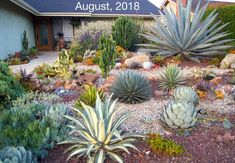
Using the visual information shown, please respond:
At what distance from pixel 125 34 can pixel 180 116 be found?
33.8 ft

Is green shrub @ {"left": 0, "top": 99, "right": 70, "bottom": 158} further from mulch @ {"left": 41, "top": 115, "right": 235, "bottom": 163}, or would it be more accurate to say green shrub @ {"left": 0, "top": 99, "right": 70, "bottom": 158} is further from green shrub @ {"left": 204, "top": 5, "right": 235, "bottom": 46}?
green shrub @ {"left": 204, "top": 5, "right": 235, "bottom": 46}

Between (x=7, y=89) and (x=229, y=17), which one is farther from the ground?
(x=229, y=17)

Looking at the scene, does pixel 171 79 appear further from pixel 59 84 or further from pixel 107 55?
pixel 59 84

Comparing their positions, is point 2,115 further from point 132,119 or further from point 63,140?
point 132,119

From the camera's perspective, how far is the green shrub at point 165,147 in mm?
3955

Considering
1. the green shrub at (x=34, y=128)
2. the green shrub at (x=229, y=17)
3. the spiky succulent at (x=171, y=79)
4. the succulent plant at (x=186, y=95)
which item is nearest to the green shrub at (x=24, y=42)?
the green shrub at (x=229, y=17)

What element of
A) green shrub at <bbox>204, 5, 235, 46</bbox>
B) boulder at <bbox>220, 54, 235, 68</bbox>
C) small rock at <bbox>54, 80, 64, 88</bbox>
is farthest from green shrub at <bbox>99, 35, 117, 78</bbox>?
green shrub at <bbox>204, 5, 235, 46</bbox>

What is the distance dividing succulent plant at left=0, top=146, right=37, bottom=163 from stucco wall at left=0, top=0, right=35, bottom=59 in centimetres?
1161

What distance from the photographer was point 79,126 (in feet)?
13.9

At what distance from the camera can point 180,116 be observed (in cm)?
454

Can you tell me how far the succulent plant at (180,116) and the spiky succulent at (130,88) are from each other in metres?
1.53

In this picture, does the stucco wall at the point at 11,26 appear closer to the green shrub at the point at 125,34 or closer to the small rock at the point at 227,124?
the green shrub at the point at 125,34

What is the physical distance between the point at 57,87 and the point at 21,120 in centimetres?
303

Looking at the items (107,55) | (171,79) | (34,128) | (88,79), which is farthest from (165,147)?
(107,55)
